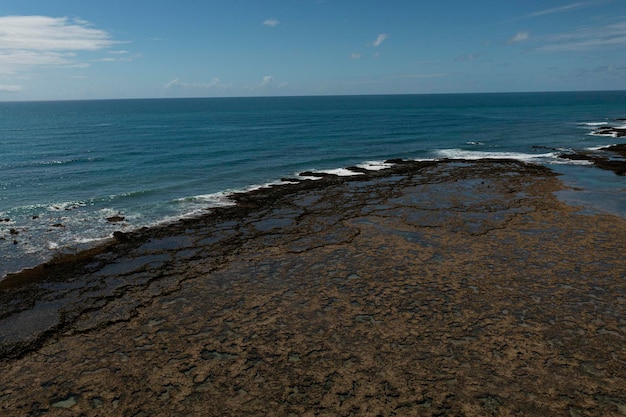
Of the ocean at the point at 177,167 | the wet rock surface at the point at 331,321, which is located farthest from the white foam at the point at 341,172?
the wet rock surface at the point at 331,321

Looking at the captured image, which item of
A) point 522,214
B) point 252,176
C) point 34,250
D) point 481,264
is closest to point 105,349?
point 34,250

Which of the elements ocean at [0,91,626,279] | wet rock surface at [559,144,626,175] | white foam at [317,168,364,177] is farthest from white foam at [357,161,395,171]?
wet rock surface at [559,144,626,175]

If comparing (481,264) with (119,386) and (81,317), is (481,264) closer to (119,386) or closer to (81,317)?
(119,386)

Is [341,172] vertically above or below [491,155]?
below

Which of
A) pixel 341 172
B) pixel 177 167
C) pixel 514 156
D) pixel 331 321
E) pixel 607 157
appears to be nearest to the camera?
pixel 331 321

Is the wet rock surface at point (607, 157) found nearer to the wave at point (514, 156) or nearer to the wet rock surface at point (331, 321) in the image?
the wave at point (514, 156)

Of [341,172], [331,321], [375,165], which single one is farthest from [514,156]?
[331,321]

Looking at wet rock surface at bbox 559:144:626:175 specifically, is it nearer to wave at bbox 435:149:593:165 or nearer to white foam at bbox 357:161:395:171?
wave at bbox 435:149:593:165

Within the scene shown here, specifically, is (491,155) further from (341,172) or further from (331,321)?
(331,321)

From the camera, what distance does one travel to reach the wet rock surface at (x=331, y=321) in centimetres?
1205

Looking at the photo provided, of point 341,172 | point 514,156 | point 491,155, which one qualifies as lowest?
point 341,172

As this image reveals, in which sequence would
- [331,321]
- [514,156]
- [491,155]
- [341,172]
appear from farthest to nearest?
[491,155], [514,156], [341,172], [331,321]

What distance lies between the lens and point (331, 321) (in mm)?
15867

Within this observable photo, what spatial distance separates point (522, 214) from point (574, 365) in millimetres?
17346
